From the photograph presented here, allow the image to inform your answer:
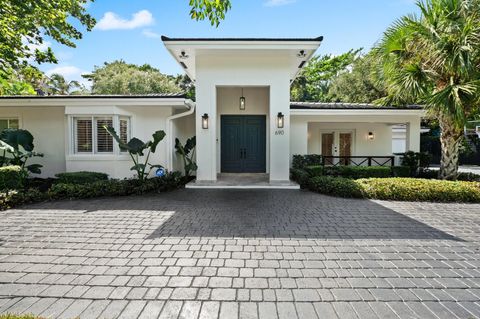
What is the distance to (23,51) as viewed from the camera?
1097 cm

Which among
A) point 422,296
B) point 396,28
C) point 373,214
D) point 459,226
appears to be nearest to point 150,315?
point 422,296

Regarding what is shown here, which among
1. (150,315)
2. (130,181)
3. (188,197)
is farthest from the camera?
(130,181)

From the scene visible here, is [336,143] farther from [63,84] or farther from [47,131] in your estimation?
[63,84]

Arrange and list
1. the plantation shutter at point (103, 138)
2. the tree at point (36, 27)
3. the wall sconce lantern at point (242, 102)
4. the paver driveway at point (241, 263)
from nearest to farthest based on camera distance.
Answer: the paver driveway at point (241, 263) < the tree at point (36, 27) < the plantation shutter at point (103, 138) < the wall sconce lantern at point (242, 102)

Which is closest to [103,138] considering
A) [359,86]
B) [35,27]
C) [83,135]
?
[83,135]

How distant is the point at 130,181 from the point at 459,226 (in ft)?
29.8

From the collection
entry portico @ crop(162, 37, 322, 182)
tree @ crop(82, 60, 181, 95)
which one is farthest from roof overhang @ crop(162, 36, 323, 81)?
tree @ crop(82, 60, 181, 95)

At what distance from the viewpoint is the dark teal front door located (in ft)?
39.9

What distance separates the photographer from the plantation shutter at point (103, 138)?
1025 cm

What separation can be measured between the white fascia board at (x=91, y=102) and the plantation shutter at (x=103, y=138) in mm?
706

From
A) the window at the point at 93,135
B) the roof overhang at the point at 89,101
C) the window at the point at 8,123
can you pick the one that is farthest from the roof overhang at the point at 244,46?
the window at the point at 8,123

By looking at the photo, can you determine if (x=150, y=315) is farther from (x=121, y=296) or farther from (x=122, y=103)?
(x=122, y=103)

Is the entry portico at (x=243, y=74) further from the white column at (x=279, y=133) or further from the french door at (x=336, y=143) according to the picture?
the french door at (x=336, y=143)

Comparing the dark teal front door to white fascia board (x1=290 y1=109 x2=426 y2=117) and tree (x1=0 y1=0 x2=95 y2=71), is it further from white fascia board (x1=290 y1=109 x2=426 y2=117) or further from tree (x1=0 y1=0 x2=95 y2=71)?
tree (x1=0 y1=0 x2=95 y2=71)
